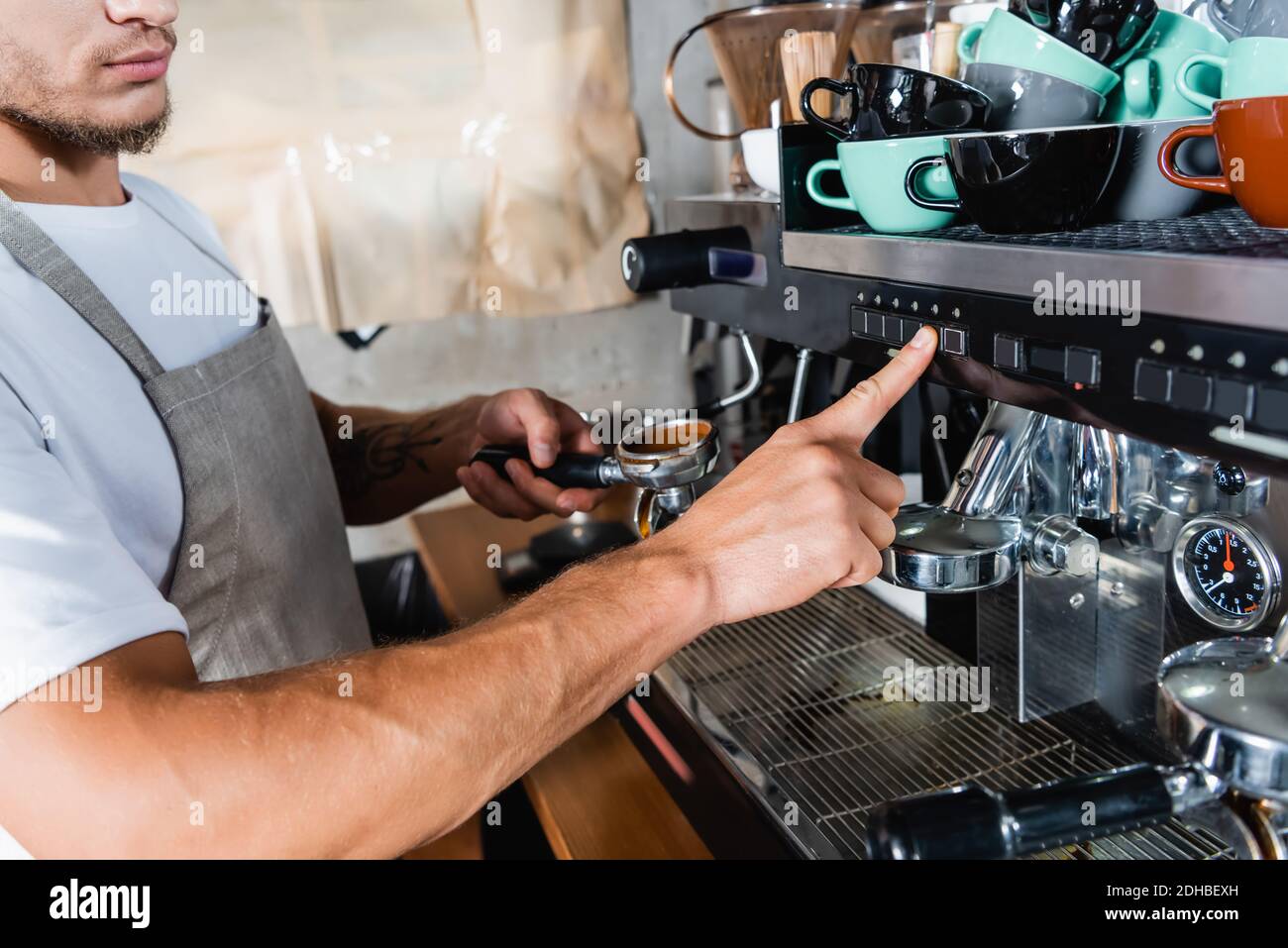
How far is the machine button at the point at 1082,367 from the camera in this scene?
52 cm

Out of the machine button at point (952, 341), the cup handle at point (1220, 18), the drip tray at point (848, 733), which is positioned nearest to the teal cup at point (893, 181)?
the machine button at point (952, 341)

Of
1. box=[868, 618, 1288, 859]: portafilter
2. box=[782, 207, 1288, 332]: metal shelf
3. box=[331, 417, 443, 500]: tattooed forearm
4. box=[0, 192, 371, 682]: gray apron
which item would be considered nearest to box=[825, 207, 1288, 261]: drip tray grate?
box=[782, 207, 1288, 332]: metal shelf

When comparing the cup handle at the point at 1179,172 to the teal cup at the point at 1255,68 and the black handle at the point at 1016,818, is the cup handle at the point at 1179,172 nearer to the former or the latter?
the teal cup at the point at 1255,68

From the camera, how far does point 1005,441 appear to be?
0.67 m

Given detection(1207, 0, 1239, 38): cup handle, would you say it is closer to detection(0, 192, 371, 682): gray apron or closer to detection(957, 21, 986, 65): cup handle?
detection(957, 21, 986, 65): cup handle

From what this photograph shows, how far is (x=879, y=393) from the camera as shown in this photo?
2.14 ft

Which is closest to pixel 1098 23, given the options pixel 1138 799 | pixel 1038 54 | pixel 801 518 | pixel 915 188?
pixel 1038 54

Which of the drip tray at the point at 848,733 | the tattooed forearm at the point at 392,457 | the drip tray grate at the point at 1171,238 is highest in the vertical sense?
the drip tray grate at the point at 1171,238

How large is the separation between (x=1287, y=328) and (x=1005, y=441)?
0.83 ft

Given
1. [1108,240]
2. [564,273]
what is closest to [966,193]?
[1108,240]

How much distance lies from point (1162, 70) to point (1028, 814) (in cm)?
48

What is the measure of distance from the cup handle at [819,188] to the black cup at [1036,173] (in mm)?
168

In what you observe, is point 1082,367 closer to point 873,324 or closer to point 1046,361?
point 1046,361
